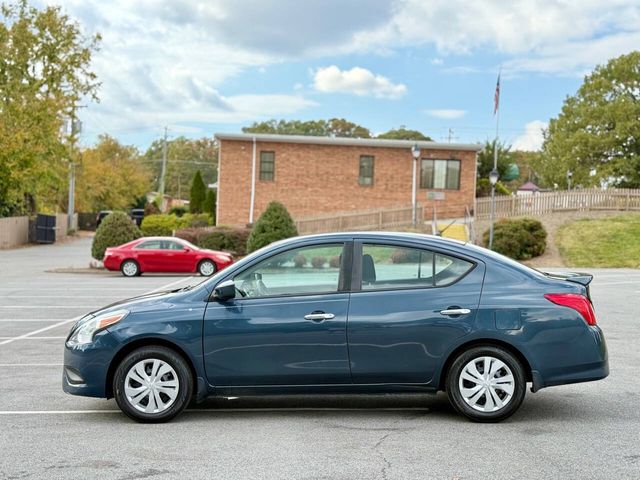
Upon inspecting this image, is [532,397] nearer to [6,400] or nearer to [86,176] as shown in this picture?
[6,400]

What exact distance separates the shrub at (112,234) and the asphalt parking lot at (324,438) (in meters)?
21.9

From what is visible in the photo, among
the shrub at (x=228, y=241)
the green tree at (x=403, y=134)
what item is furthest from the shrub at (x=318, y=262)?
the green tree at (x=403, y=134)

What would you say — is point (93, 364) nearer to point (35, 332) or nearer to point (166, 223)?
point (35, 332)

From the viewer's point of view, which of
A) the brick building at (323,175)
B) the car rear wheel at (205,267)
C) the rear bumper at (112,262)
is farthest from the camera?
the brick building at (323,175)

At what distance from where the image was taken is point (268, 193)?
44281 mm

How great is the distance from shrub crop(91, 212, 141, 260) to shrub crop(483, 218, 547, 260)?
560 inches

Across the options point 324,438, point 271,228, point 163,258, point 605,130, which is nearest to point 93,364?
point 324,438

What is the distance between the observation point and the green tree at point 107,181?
74625 millimetres

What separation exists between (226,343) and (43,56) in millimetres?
47607

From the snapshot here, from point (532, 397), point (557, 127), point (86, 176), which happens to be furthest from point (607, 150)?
point (532, 397)

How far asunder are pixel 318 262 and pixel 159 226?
44.9m

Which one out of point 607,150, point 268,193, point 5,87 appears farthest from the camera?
point 607,150

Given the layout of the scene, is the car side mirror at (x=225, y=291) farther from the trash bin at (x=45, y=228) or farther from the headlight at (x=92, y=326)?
the trash bin at (x=45, y=228)

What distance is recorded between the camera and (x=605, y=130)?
5872 cm
